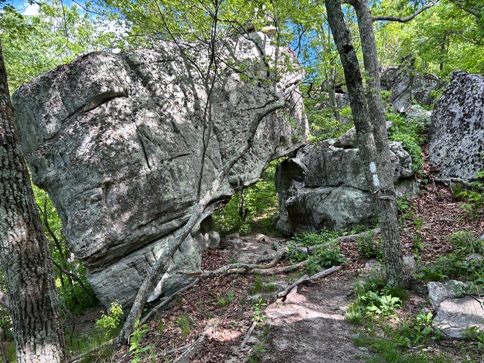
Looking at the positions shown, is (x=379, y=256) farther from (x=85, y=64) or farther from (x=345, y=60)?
(x=85, y=64)

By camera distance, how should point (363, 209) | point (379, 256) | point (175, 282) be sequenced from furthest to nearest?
point (363, 209) < point (175, 282) < point (379, 256)

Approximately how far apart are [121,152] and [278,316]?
552 cm

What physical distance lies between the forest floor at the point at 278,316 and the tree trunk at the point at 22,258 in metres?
1.31

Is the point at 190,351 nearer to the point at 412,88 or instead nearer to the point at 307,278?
the point at 307,278

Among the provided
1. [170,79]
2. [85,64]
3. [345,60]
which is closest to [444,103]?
[345,60]

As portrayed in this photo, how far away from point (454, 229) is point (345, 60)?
5434mm

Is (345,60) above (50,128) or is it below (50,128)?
below

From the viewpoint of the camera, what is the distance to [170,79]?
8805mm

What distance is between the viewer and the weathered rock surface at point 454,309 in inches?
150

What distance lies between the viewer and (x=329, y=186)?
11.4 m

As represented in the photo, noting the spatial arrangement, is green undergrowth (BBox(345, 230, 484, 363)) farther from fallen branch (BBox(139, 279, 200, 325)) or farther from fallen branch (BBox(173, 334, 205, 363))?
fallen branch (BBox(139, 279, 200, 325))

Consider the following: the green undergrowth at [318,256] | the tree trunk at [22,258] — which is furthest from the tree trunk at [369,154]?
the tree trunk at [22,258]

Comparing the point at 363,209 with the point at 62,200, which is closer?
the point at 62,200

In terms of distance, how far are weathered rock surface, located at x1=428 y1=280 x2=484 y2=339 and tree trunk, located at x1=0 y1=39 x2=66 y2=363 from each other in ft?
16.7
